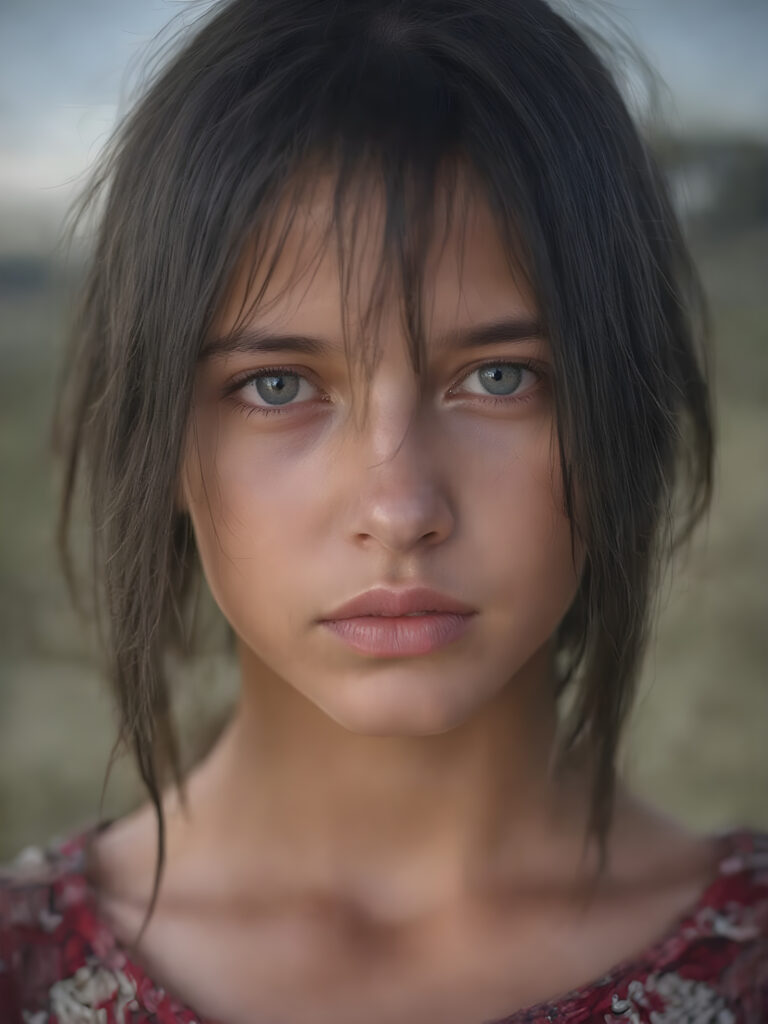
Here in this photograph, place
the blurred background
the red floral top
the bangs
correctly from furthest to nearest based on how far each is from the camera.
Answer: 1. the blurred background
2. the red floral top
3. the bangs

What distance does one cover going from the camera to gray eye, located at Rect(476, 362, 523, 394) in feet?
2.78

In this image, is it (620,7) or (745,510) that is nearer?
(620,7)

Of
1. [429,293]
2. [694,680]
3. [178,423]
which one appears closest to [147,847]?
[178,423]

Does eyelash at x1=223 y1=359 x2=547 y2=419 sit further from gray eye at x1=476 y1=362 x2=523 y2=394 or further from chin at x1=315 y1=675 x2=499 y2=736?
chin at x1=315 y1=675 x2=499 y2=736

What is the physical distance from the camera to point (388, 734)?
86 centimetres

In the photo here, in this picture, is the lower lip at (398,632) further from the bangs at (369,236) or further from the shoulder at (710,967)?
the shoulder at (710,967)

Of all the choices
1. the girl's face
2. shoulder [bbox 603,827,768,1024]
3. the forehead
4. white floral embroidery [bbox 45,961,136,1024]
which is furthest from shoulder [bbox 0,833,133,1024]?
the forehead

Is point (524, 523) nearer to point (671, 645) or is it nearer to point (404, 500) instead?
point (404, 500)

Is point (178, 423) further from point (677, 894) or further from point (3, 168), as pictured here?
point (3, 168)

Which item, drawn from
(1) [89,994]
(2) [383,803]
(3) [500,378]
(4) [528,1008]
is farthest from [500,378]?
(1) [89,994]

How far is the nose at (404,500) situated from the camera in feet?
2.58

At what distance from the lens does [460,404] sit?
0.84 meters

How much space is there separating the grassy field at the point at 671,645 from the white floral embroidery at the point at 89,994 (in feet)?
2.91

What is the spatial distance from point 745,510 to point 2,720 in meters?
1.24
